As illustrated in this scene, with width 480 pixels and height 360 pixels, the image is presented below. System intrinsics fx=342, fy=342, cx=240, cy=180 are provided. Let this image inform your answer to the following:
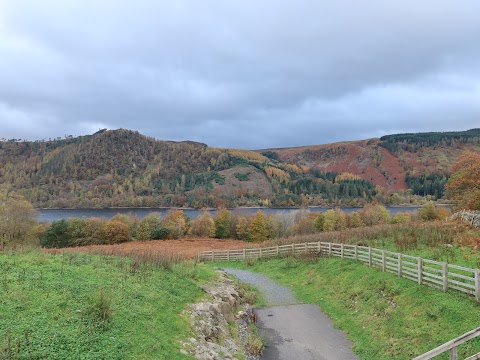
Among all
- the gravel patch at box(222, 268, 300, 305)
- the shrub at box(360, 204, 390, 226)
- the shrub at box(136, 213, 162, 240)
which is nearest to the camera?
the gravel patch at box(222, 268, 300, 305)

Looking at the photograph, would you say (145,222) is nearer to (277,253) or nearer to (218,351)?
(277,253)

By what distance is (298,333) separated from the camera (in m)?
14.3

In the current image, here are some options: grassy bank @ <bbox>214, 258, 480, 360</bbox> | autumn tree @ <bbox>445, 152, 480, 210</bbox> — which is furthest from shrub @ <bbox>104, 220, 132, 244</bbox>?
autumn tree @ <bbox>445, 152, 480, 210</bbox>

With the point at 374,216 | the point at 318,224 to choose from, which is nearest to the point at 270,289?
the point at 318,224

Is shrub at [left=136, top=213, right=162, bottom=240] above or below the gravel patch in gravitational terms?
below

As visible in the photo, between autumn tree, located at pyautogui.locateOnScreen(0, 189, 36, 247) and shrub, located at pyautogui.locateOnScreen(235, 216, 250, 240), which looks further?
shrub, located at pyautogui.locateOnScreen(235, 216, 250, 240)

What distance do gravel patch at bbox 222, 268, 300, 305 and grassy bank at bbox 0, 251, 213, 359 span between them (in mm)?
6122

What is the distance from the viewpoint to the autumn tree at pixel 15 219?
44.8 metres

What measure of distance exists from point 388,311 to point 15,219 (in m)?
47.8

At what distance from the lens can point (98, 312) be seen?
9602 mm

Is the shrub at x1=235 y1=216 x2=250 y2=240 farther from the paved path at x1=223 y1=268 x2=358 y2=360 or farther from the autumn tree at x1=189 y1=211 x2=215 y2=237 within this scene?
the paved path at x1=223 y1=268 x2=358 y2=360

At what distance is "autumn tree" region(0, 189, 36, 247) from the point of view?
4475 cm

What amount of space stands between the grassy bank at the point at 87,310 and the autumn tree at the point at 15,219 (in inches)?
1419

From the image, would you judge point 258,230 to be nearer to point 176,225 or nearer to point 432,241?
point 176,225
